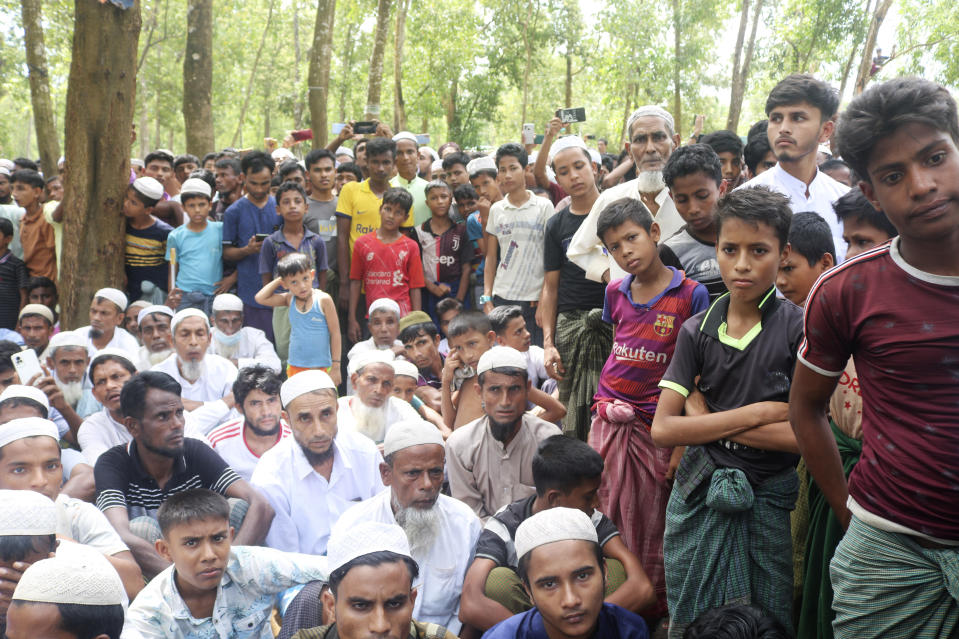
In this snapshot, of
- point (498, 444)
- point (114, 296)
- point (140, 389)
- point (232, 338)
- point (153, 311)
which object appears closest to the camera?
point (498, 444)

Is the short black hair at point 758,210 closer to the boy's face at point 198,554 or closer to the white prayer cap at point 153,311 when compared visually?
the boy's face at point 198,554

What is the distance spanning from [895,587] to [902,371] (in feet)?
1.61

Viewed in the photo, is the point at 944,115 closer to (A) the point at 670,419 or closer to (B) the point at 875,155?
(B) the point at 875,155

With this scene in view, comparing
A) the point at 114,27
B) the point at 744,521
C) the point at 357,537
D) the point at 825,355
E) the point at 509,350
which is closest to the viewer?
the point at 825,355

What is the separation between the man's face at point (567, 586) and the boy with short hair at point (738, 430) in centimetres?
29

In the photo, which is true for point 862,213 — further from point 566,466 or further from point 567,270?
point 567,270

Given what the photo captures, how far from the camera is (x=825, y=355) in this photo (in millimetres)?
1862

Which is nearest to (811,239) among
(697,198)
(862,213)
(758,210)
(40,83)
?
(862,213)

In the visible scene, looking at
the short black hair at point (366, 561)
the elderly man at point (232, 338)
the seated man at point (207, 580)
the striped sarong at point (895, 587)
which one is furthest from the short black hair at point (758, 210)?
the elderly man at point (232, 338)

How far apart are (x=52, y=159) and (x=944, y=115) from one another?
1380 centimetres

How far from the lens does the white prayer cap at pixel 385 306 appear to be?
5969 millimetres

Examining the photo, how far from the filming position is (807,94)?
354cm

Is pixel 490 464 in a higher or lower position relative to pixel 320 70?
lower

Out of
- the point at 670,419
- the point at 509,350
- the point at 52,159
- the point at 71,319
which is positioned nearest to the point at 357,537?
the point at 670,419
